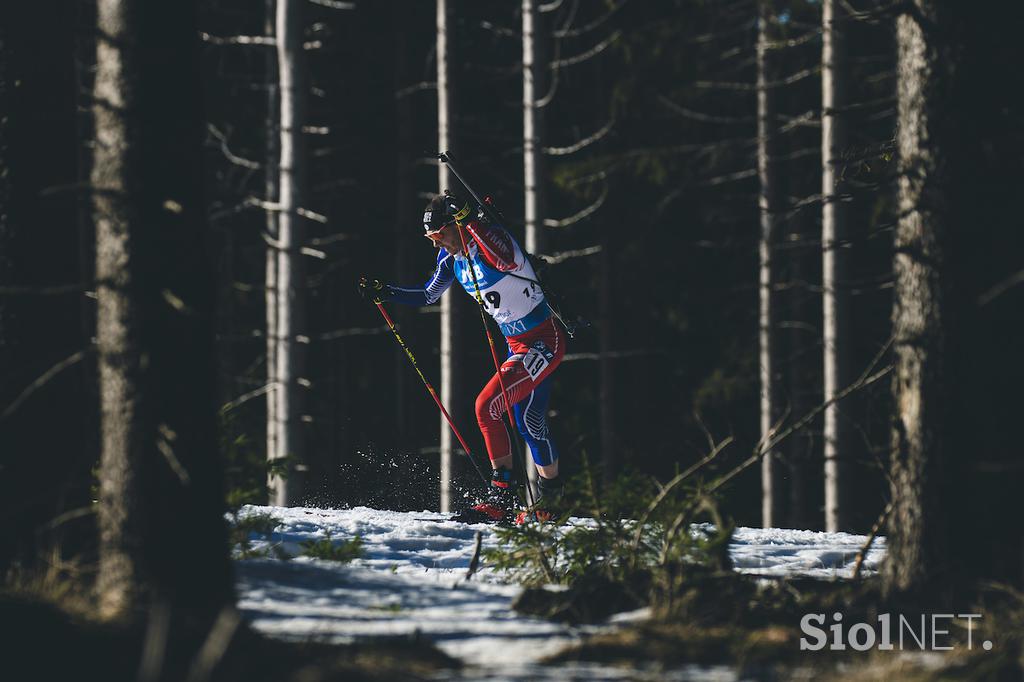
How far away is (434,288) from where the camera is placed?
10883mm

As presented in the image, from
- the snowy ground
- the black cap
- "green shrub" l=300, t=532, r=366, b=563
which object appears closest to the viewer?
the snowy ground

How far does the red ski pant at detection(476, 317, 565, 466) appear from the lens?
34.4 ft

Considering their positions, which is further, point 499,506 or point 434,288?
point 434,288

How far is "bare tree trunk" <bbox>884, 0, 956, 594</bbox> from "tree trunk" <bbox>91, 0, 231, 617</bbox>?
295 cm

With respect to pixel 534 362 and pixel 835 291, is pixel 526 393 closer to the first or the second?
pixel 534 362

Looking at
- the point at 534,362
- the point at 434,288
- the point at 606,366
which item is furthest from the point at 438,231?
the point at 606,366

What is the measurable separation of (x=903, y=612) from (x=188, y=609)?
301 centimetres

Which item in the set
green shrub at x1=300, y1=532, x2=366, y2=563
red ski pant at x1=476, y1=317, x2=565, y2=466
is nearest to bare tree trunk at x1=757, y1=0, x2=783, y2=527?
red ski pant at x1=476, y1=317, x2=565, y2=466

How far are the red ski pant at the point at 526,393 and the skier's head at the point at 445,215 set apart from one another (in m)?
0.95

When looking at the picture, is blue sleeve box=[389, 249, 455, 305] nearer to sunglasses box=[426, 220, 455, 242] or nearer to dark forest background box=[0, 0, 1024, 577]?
sunglasses box=[426, 220, 455, 242]

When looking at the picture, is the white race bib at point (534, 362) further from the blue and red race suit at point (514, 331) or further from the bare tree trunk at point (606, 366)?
the bare tree trunk at point (606, 366)

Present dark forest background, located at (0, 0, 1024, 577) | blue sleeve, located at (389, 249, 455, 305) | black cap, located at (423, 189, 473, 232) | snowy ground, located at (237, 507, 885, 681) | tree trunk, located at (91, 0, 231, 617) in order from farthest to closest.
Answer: dark forest background, located at (0, 0, 1024, 577), blue sleeve, located at (389, 249, 455, 305), black cap, located at (423, 189, 473, 232), tree trunk, located at (91, 0, 231, 617), snowy ground, located at (237, 507, 885, 681)

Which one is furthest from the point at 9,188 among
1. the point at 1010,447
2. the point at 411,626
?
the point at 1010,447

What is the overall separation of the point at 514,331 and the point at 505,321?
11 centimetres
